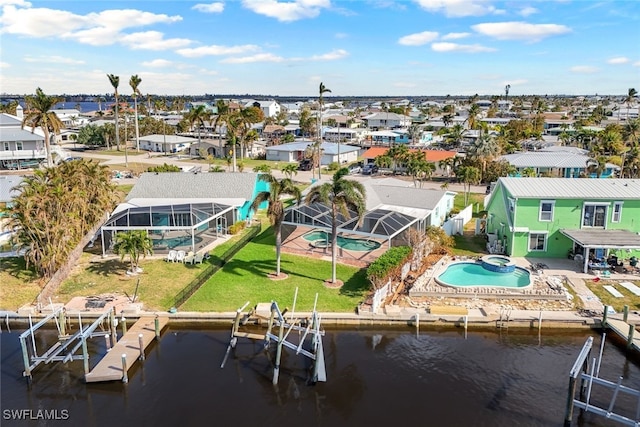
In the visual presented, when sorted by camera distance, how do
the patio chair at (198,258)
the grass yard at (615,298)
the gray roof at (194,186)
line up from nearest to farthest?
the grass yard at (615,298)
the patio chair at (198,258)
the gray roof at (194,186)

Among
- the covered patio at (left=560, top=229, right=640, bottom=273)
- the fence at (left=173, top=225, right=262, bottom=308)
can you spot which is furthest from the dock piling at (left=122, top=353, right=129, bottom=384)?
the covered patio at (left=560, top=229, right=640, bottom=273)

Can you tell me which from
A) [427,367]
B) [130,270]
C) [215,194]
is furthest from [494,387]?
[215,194]

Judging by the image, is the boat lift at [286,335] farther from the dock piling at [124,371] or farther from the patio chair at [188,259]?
the patio chair at [188,259]

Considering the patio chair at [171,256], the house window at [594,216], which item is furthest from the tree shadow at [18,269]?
the house window at [594,216]

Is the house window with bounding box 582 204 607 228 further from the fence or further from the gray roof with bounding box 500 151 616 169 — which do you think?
the gray roof with bounding box 500 151 616 169

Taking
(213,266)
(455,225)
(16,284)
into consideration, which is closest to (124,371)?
(213,266)

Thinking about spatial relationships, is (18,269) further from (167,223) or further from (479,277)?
(479,277)
